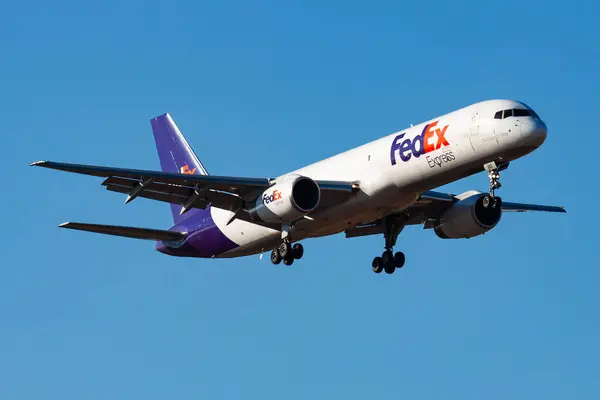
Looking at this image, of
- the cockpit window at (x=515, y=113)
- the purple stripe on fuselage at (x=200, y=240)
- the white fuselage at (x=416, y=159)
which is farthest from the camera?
the purple stripe on fuselage at (x=200, y=240)

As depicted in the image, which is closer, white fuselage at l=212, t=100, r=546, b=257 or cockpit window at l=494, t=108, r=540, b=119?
white fuselage at l=212, t=100, r=546, b=257

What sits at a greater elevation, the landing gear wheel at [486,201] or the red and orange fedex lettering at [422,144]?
the red and orange fedex lettering at [422,144]

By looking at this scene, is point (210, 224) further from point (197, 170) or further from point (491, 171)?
point (491, 171)

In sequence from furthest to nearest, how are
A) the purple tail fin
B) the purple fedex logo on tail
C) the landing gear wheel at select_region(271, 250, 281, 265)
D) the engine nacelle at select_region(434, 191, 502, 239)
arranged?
1. the purple tail fin
2. the engine nacelle at select_region(434, 191, 502, 239)
3. the landing gear wheel at select_region(271, 250, 281, 265)
4. the purple fedex logo on tail

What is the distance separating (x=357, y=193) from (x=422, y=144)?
11.2 feet

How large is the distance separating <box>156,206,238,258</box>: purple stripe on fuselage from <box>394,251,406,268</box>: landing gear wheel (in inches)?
276


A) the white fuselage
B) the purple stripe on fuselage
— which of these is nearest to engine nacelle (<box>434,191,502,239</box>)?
the white fuselage

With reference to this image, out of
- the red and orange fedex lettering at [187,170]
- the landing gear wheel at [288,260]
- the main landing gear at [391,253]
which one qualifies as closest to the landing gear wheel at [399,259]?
the main landing gear at [391,253]

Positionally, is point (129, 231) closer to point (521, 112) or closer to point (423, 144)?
point (423, 144)

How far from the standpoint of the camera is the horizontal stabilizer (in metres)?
52.2

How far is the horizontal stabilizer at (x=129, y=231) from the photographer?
5222 centimetres

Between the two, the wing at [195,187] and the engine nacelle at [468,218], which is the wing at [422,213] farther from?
the wing at [195,187]

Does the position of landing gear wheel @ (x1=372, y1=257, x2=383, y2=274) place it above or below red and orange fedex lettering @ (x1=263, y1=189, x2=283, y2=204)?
below

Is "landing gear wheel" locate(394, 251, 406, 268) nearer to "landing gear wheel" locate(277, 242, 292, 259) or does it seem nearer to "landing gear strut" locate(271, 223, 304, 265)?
"landing gear strut" locate(271, 223, 304, 265)
